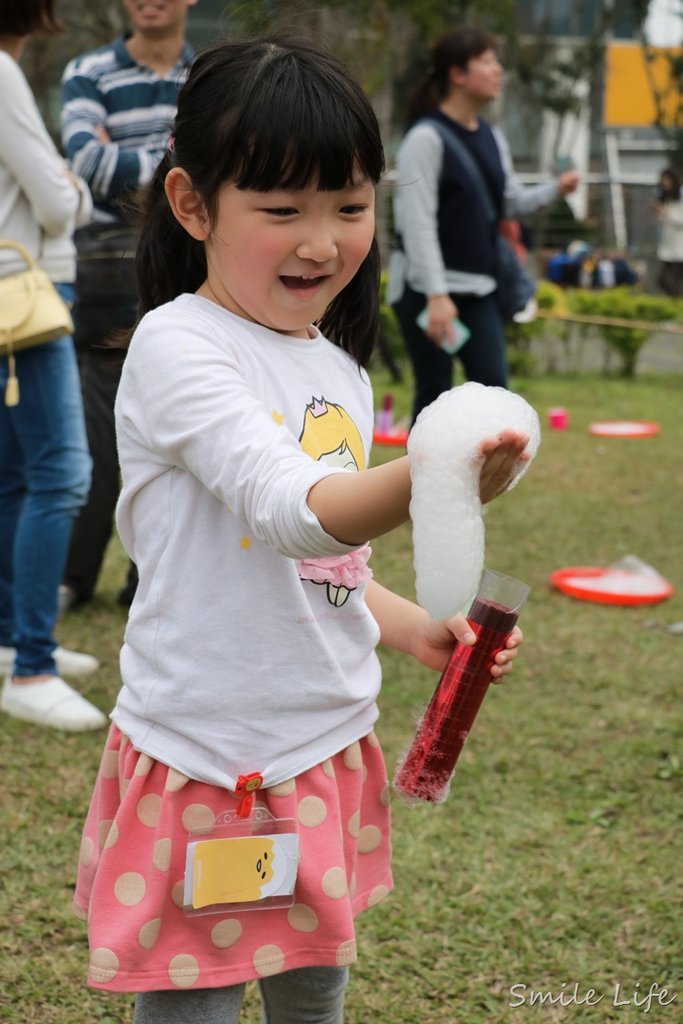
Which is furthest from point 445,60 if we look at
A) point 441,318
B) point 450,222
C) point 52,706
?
point 52,706

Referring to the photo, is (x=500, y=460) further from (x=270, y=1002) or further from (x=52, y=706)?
(x=52, y=706)

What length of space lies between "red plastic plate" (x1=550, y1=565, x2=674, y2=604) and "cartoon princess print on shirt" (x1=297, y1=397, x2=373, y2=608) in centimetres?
307

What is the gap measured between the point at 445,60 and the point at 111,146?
1678 mm

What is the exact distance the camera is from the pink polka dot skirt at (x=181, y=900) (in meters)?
1.53

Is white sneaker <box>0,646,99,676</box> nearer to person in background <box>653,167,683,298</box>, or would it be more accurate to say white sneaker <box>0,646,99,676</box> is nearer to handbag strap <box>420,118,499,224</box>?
handbag strap <box>420,118,499,224</box>

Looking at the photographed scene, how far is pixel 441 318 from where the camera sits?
497 centimetres

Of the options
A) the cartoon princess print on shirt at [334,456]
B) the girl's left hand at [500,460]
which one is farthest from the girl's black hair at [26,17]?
the girl's left hand at [500,460]

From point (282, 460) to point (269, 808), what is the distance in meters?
0.49

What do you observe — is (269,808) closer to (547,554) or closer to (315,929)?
(315,929)

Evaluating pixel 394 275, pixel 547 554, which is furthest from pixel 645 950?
pixel 394 275

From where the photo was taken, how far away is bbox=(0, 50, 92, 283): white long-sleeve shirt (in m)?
3.14

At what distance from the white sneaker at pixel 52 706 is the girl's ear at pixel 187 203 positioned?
201cm

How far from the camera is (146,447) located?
1522 mm

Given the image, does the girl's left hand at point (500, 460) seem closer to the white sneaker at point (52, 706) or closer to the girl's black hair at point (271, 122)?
the girl's black hair at point (271, 122)
